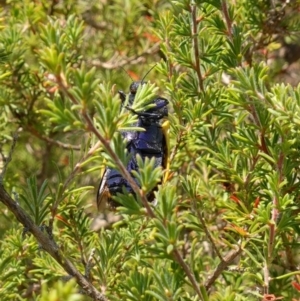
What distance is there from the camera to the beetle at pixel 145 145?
0.93 meters

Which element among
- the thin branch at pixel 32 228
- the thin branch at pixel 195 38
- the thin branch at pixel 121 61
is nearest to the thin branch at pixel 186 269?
the thin branch at pixel 32 228

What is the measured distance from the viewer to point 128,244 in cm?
102

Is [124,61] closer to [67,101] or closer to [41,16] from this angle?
[41,16]

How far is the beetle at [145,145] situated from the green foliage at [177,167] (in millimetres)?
33

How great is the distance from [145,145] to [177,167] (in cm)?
20

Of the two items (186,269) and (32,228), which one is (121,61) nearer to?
(32,228)

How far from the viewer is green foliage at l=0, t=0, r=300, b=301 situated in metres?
0.70

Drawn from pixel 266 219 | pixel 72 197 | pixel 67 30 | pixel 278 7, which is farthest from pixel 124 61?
pixel 266 219

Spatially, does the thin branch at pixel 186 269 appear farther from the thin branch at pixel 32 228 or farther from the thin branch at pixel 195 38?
the thin branch at pixel 195 38

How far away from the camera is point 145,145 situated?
0.97 metres

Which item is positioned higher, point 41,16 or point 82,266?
point 41,16

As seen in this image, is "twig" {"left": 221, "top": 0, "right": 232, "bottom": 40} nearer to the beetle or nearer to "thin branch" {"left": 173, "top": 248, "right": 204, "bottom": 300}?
the beetle

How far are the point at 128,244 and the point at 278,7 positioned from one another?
779 mm

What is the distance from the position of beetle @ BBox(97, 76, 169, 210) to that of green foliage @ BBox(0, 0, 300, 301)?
33 mm
